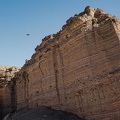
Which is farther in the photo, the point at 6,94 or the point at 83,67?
the point at 6,94

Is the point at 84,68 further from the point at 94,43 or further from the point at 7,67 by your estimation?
the point at 7,67

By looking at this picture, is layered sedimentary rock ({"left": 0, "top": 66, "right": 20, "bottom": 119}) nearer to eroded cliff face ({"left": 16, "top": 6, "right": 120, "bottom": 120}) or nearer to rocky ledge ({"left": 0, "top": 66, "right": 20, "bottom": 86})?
rocky ledge ({"left": 0, "top": 66, "right": 20, "bottom": 86})

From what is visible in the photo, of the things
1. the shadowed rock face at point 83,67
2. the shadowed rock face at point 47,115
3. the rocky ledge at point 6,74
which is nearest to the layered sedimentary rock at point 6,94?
the rocky ledge at point 6,74

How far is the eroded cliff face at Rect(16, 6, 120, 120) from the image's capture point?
13633 mm

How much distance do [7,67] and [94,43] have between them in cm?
1954

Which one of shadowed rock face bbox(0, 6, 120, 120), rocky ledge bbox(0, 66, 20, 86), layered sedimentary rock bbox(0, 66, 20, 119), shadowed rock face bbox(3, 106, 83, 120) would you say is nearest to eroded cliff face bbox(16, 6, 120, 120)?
shadowed rock face bbox(0, 6, 120, 120)

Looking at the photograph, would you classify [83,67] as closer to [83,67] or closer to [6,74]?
[83,67]

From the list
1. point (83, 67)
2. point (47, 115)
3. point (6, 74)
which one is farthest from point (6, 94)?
point (83, 67)

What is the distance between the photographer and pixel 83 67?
1551 cm

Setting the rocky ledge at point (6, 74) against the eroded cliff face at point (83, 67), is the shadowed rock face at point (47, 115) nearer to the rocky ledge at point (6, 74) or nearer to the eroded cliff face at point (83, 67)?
the eroded cliff face at point (83, 67)

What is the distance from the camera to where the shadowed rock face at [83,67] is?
13648 millimetres

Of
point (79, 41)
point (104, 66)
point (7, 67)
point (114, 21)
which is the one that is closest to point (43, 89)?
point (79, 41)

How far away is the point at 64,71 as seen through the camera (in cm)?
1788

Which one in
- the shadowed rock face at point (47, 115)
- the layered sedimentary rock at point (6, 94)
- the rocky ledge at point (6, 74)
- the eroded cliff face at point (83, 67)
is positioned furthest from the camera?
the rocky ledge at point (6, 74)
